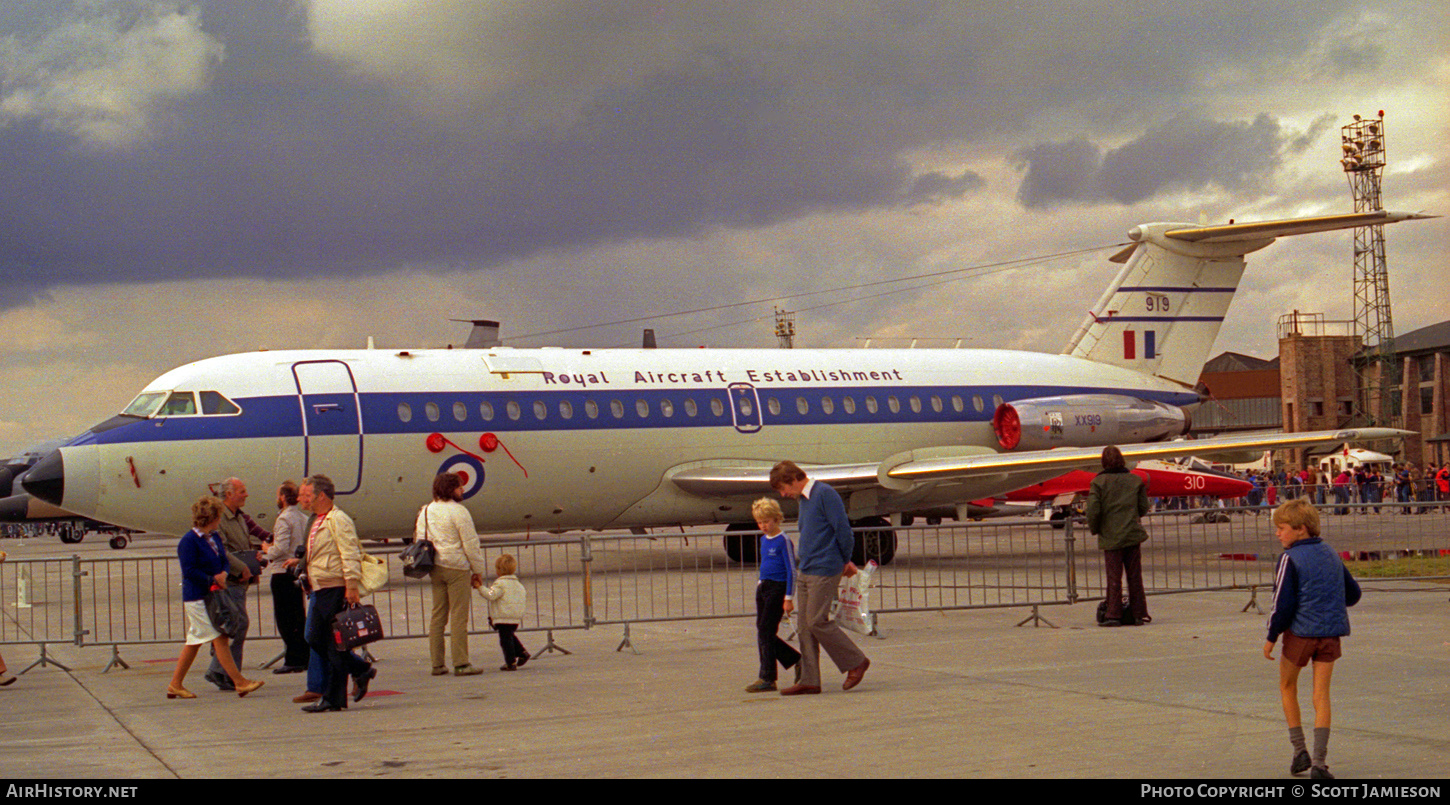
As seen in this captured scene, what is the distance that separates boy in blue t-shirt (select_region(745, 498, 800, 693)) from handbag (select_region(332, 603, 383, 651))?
101 inches

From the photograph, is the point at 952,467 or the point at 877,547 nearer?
the point at 877,547

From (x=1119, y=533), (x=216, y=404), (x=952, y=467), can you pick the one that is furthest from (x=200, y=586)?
(x=952, y=467)

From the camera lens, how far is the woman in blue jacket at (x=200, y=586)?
10.5 meters

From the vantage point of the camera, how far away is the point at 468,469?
67.1 feet

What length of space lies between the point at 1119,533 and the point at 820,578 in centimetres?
450

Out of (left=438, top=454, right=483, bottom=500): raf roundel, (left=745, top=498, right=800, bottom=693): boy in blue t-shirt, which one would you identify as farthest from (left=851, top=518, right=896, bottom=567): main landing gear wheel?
(left=745, top=498, right=800, bottom=693): boy in blue t-shirt

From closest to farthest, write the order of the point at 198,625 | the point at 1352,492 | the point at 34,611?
the point at 198,625, the point at 34,611, the point at 1352,492

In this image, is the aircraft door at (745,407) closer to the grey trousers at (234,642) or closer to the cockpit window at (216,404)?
the cockpit window at (216,404)

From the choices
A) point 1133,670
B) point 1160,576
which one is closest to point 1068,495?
point 1160,576

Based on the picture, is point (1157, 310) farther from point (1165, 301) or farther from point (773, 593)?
point (773, 593)

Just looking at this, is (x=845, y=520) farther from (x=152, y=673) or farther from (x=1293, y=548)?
(x=152, y=673)

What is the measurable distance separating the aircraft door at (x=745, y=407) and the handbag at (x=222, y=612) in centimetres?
1265

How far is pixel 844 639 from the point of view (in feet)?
33.1
